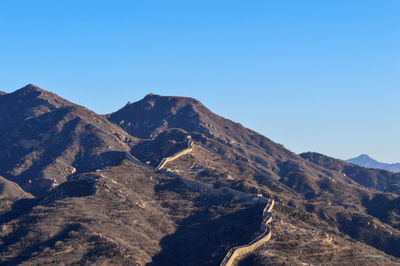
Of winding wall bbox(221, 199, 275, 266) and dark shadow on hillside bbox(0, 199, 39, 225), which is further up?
winding wall bbox(221, 199, 275, 266)

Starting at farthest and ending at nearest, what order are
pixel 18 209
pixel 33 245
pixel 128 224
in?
pixel 18 209
pixel 128 224
pixel 33 245

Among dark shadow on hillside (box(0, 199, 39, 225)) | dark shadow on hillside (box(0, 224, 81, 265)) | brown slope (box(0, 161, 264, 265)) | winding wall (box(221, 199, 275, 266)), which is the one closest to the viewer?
winding wall (box(221, 199, 275, 266))

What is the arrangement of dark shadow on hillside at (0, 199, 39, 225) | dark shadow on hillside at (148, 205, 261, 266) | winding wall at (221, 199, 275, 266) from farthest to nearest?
dark shadow on hillside at (0, 199, 39, 225), dark shadow on hillside at (148, 205, 261, 266), winding wall at (221, 199, 275, 266)

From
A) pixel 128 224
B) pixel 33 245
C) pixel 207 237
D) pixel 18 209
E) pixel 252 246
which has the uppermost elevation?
pixel 252 246

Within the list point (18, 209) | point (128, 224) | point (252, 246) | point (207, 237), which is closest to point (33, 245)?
point (128, 224)

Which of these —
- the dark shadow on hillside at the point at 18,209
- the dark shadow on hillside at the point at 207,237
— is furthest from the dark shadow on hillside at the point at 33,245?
the dark shadow on hillside at the point at 207,237

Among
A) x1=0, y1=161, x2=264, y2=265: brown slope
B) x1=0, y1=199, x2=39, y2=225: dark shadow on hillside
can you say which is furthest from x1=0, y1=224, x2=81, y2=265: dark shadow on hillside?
x1=0, y1=199, x2=39, y2=225: dark shadow on hillside

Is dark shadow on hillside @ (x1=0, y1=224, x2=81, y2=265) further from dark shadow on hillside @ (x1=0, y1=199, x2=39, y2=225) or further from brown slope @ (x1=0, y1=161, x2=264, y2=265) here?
dark shadow on hillside @ (x1=0, y1=199, x2=39, y2=225)

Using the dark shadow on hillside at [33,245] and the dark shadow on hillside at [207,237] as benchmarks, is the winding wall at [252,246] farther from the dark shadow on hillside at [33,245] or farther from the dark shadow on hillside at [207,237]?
the dark shadow on hillside at [33,245]

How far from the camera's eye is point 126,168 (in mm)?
189375

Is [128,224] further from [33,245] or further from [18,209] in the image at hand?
[18,209]

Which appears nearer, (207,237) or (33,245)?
(33,245)

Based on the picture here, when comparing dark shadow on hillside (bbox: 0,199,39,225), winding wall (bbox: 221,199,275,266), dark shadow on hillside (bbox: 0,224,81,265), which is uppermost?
winding wall (bbox: 221,199,275,266)

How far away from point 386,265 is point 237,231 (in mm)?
35960
